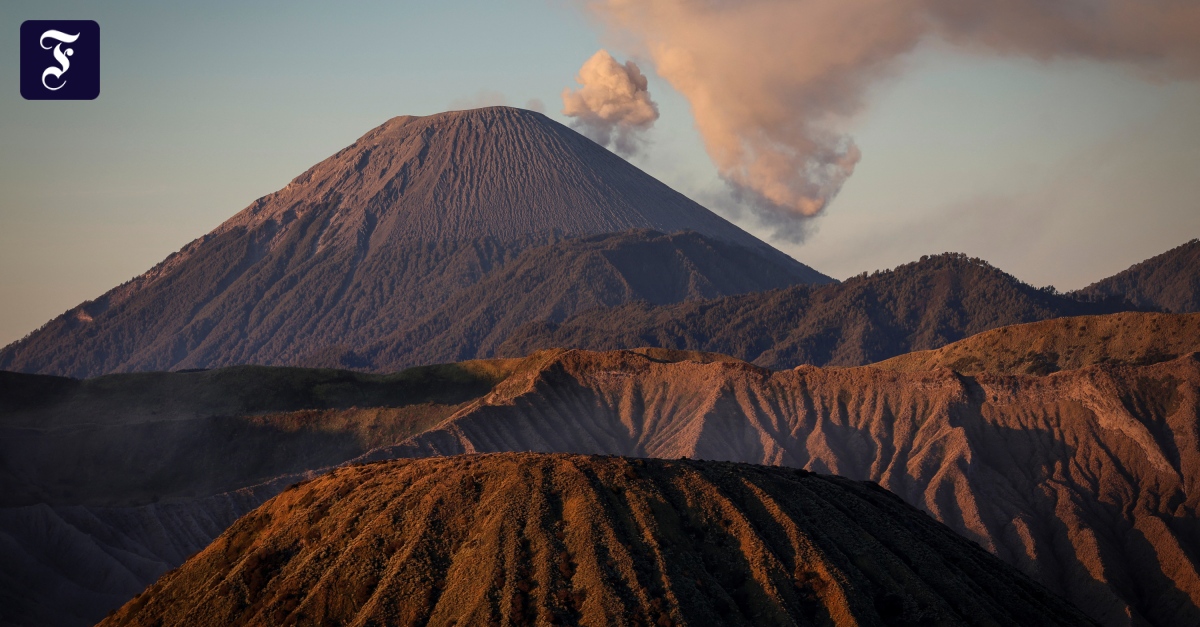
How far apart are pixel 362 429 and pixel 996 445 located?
72.4 metres

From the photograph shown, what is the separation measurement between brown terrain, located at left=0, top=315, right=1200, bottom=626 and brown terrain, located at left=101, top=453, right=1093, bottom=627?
146 feet

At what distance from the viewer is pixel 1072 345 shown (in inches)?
6831

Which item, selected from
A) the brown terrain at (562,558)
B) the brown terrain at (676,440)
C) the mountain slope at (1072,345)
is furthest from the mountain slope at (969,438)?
the brown terrain at (562,558)

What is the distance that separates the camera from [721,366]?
17612cm

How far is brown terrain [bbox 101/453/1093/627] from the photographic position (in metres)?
67.1

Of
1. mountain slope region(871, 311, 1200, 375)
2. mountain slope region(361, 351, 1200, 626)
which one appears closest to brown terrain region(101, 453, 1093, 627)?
mountain slope region(361, 351, 1200, 626)

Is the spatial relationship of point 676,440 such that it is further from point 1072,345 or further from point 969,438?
point 1072,345

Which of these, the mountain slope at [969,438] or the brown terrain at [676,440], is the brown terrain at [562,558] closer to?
the brown terrain at [676,440]

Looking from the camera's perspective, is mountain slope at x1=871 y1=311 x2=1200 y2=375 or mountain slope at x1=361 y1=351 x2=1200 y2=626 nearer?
mountain slope at x1=361 y1=351 x2=1200 y2=626

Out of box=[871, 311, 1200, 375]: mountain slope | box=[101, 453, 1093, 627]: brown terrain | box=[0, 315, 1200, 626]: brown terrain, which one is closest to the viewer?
box=[101, 453, 1093, 627]: brown terrain

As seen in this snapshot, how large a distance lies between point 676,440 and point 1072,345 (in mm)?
50841

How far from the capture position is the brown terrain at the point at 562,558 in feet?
220

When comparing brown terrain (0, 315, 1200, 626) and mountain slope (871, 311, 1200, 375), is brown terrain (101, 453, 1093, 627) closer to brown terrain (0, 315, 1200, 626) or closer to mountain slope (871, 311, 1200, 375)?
brown terrain (0, 315, 1200, 626)

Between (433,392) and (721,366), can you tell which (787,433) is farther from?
(433,392)
